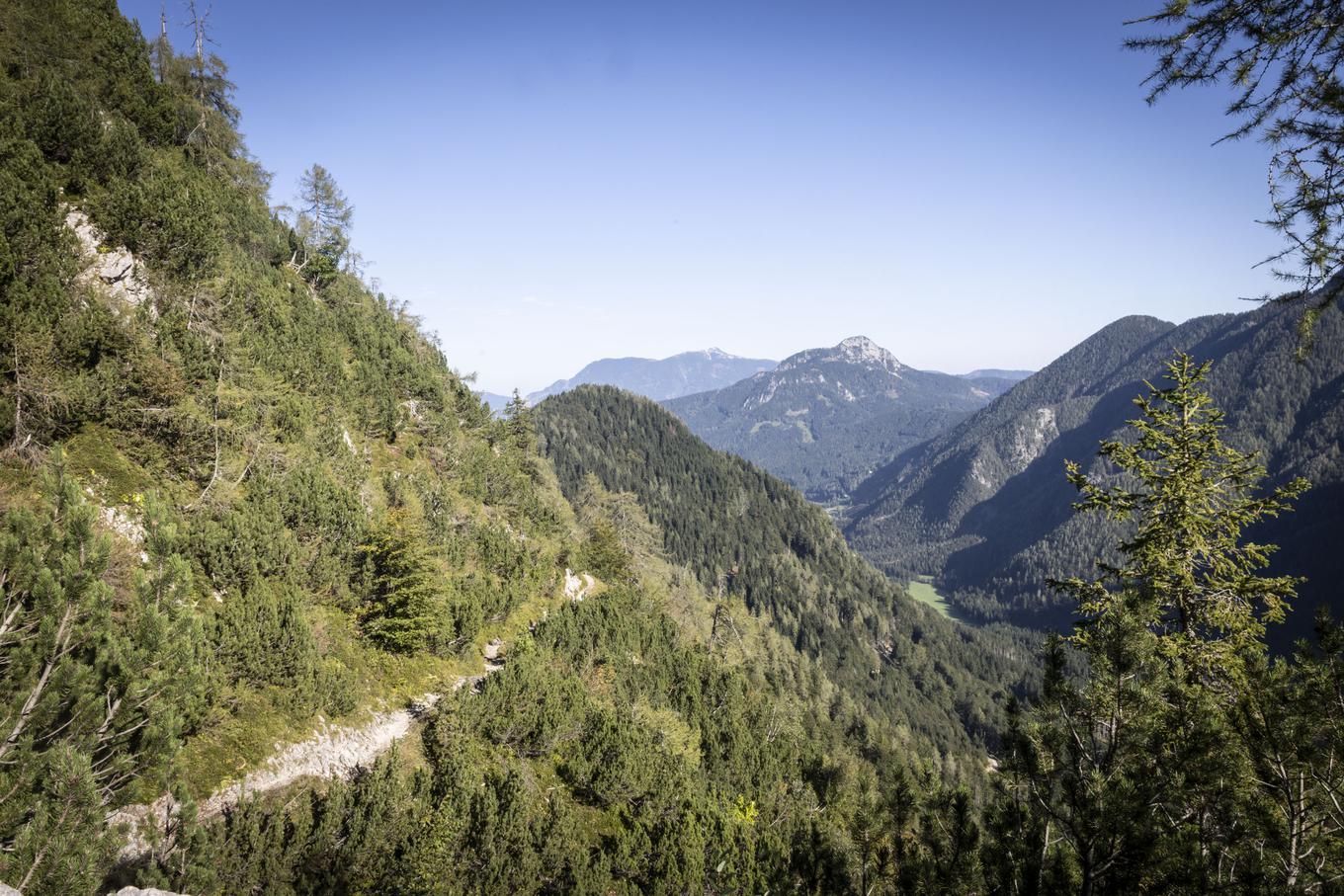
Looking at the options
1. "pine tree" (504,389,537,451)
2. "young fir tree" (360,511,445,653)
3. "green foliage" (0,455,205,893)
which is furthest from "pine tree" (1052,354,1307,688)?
"pine tree" (504,389,537,451)

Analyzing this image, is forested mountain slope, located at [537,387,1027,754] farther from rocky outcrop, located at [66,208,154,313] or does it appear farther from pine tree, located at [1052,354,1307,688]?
pine tree, located at [1052,354,1307,688]

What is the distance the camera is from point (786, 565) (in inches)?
6811

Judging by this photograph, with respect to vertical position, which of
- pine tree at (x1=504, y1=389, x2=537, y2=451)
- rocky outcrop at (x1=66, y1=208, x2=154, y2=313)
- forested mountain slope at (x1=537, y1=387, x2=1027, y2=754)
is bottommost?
forested mountain slope at (x1=537, y1=387, x2=1027, y2=754)

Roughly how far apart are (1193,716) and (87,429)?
24030 millimetres

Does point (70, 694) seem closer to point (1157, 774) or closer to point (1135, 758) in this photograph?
point (1135, 758)

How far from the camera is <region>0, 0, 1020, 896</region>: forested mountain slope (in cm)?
827

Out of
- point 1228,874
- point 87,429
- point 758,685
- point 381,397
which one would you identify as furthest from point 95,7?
point 758,685

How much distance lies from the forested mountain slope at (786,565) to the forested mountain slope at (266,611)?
10941cm

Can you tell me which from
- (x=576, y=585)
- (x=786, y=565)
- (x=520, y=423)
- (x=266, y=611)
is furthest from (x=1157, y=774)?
(x=786, y=565)

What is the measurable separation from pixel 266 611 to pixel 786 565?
168061mm

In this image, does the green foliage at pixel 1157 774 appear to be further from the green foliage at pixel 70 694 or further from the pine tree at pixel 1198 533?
the green foliage at pixel 70 694

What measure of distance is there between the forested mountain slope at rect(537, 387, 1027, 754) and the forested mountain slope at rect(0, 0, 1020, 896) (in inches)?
4307

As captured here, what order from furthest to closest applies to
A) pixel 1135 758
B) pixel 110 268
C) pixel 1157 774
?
pixel 110 268 → pixel 1135 758 → pixel 1157 774

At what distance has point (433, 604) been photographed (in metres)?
20.1
